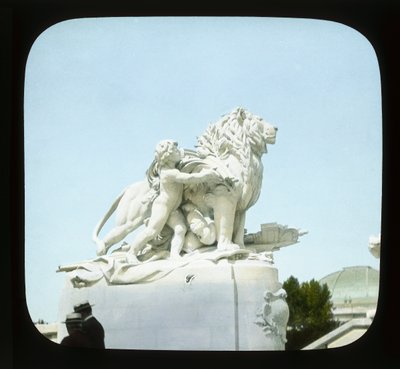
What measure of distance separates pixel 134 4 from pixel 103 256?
6.46ft

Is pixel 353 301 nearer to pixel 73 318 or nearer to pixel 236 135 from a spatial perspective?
pixel 236 135

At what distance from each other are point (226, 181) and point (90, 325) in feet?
4.18

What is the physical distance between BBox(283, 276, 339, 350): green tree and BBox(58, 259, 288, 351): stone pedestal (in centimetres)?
26

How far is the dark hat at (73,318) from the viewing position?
7.46 m

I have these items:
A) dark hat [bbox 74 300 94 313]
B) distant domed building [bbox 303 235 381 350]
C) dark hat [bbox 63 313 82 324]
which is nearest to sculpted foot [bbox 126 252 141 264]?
dark hat [bbox 74 300 94 313]

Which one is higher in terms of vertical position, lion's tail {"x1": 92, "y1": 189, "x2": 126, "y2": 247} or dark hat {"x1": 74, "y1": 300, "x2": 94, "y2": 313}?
lion's tail {"x1": 92, "y1": 189, "x2": 126, "y2": 247}

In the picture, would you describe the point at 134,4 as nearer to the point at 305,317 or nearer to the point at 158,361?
the point at 158,361

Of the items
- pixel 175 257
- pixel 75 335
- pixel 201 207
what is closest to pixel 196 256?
pixel 175 257

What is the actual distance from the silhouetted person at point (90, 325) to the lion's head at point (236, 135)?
4.00 ft

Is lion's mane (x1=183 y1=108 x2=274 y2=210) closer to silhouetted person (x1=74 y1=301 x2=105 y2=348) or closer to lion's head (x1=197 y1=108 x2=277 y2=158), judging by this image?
lion's head (x1=197 y1=108 x2=277 y2=158)

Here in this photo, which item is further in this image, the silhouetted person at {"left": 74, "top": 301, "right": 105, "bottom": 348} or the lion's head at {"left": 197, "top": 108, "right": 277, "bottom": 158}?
the lion's head at {"left": 197, "top": 108, "right": 277, "bottom": 158}

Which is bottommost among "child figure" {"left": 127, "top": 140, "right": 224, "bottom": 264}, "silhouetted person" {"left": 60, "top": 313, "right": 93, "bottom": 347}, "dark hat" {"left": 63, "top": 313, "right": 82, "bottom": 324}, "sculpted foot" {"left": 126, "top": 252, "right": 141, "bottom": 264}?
"silhouetted person" {"left": 60, "top": 313, "right": 93, "bottom": 347}

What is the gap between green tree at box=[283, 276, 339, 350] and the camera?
7.91 m

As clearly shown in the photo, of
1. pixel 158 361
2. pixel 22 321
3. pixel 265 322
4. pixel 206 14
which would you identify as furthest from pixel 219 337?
pixel 206 14
